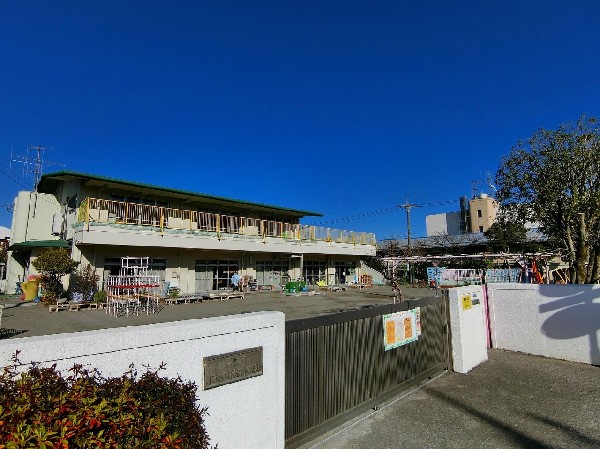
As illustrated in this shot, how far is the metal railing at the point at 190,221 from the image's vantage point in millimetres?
17656

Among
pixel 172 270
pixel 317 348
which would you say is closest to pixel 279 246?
pixel 172 270

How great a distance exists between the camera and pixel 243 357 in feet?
11.5

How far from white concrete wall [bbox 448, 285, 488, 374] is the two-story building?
51.9 ft

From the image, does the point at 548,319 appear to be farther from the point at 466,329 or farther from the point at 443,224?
the point at 443,224

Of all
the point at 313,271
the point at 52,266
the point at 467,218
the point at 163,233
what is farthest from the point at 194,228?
the point at 467,218

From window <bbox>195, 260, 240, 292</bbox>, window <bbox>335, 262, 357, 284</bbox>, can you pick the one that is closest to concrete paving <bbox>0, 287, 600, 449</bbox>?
window <bbox>195, 260, 240, 292</bbox>

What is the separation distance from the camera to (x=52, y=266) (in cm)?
1557

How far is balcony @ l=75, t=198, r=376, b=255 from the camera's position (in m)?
17.5

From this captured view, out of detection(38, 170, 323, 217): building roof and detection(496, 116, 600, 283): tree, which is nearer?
detection(496, 116, 600, 283): tree

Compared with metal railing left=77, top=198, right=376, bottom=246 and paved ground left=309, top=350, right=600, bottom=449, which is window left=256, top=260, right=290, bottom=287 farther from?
paved ground left=309, top=350, right=600, bottom=449

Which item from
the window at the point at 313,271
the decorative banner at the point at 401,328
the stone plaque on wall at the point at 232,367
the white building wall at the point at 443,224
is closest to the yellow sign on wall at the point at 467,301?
the decorative banner at the point at 401,328

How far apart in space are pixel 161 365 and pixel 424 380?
498 centimetres

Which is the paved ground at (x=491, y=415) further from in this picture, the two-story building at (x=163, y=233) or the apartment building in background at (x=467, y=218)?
the apartment building in background at (x=467, y=218)

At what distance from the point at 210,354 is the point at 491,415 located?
13.0 ft
